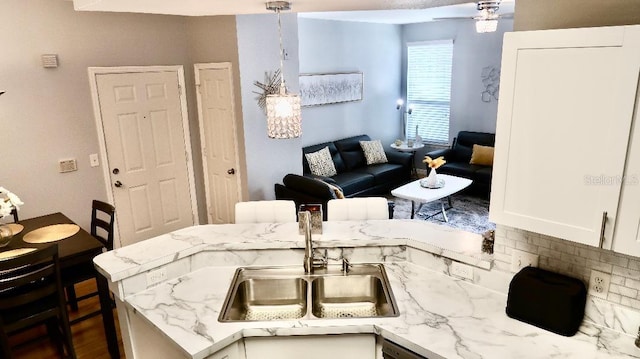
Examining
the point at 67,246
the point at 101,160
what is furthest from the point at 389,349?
the point at 101,160

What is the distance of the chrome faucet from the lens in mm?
2256

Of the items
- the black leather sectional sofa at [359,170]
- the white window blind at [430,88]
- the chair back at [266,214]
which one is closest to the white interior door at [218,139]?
the black leather sectional sofa at [359,170]

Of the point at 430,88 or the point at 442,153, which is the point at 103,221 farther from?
the point at 430,88

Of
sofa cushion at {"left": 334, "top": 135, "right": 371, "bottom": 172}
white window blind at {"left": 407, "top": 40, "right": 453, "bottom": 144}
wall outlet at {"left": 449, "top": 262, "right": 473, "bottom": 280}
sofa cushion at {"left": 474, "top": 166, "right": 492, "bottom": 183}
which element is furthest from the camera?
white window blind at {"left": 407, "top": 40, "right": 453, "bottom": 144}

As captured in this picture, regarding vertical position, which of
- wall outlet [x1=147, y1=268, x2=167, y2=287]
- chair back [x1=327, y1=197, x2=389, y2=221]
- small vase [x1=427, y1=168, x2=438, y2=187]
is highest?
chair back [x1=327, y1=197, x2=389, y2=221]

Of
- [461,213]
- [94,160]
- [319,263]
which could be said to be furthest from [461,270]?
[461,213]

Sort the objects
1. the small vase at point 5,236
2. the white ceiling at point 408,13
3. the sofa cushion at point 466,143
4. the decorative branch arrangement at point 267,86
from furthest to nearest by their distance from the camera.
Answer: the sofa cushion at point 466,143
the white ceiling at point 408,13
the decorative branch arrangement at point 267,86
the small vase at point 5,236

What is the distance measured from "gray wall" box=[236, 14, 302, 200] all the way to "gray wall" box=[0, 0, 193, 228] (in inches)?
41.1

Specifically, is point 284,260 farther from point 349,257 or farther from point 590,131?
point 590,131

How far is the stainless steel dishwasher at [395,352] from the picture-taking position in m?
1.72

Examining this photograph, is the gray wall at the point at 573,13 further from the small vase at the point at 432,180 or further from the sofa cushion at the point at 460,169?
the sofa cushion at the point at 460,169

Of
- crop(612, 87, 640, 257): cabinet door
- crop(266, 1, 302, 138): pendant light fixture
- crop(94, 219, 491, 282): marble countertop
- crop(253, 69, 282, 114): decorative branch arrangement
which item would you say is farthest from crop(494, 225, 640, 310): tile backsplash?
crop(253, 69, 282, 114): decorative branch arrangement

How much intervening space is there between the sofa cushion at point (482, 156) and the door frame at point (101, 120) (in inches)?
169

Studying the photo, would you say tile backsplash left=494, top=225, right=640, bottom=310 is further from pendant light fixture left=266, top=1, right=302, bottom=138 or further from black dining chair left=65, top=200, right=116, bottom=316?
black dining chair left=65, top=200, right=116, bottom=316
